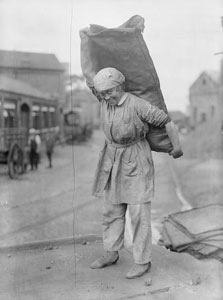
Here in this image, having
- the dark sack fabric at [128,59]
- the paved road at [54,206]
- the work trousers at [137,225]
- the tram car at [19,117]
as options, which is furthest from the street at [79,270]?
the tram car at [19,117]

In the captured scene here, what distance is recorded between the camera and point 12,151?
1352cm

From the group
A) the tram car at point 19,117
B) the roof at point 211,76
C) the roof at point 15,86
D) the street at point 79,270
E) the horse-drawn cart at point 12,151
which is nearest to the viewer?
the street at point 79,270

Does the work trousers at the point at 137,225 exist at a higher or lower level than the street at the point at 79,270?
higher

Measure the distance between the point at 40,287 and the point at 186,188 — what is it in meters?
7.77

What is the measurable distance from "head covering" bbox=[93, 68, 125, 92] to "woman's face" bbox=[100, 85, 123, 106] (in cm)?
4

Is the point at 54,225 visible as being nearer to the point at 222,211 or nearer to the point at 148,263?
the point at 222,211

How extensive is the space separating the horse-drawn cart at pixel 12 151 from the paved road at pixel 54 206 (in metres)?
0.33

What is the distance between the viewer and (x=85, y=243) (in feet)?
14.1

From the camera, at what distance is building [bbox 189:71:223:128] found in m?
18.1

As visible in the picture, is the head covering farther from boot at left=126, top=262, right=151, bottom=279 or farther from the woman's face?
boot at left=126, top=262, right=151, bottom=279

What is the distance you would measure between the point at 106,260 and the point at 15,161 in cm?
1012

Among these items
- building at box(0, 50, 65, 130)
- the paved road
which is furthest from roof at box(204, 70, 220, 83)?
building at box(0, 50, 65, 130)

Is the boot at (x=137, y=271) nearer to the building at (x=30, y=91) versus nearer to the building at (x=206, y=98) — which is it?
the building at (x=30, y=91)

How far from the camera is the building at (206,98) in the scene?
1811 centimetres
